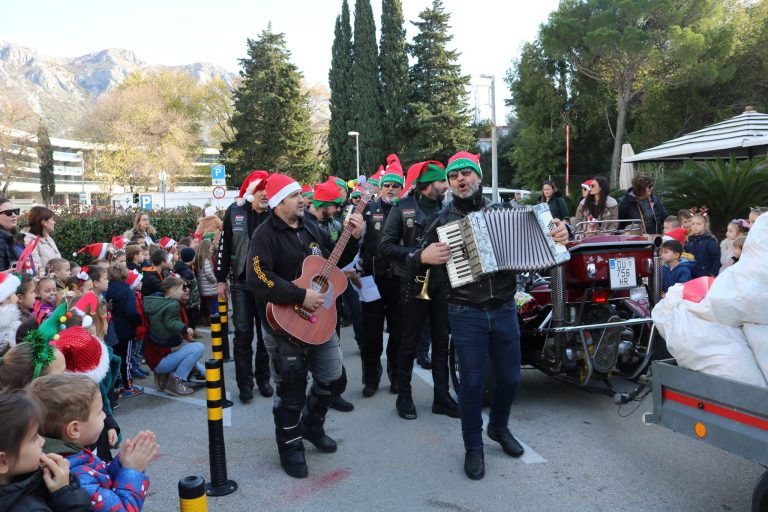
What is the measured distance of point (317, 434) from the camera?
477 centimetres

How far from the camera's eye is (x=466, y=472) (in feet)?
13.9

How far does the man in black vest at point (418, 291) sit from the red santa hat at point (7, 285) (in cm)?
290

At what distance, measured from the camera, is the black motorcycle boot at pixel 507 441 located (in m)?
4.53

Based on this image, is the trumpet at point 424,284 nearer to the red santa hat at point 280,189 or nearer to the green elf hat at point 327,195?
the red santa hat at point 280,189

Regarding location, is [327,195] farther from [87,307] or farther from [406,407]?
[87,307]

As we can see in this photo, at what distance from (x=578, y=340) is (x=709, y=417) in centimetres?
202

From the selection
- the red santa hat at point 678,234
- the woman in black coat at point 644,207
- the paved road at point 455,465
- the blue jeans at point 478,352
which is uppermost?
the woman in black coat at point 644,207

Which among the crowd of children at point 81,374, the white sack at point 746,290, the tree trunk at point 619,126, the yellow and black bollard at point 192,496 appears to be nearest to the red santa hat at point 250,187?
the crowd of children at point 81,374

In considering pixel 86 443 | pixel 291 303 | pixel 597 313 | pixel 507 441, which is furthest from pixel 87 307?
pixel 597 313

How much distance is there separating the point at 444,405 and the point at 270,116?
45.0m

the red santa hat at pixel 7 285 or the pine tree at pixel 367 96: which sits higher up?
the pine tree at pixel 367 96

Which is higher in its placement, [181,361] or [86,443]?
[86,443]

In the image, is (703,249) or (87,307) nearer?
(87,307)


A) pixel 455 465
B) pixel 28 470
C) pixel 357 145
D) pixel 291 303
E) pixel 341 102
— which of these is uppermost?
pixel 341 102
